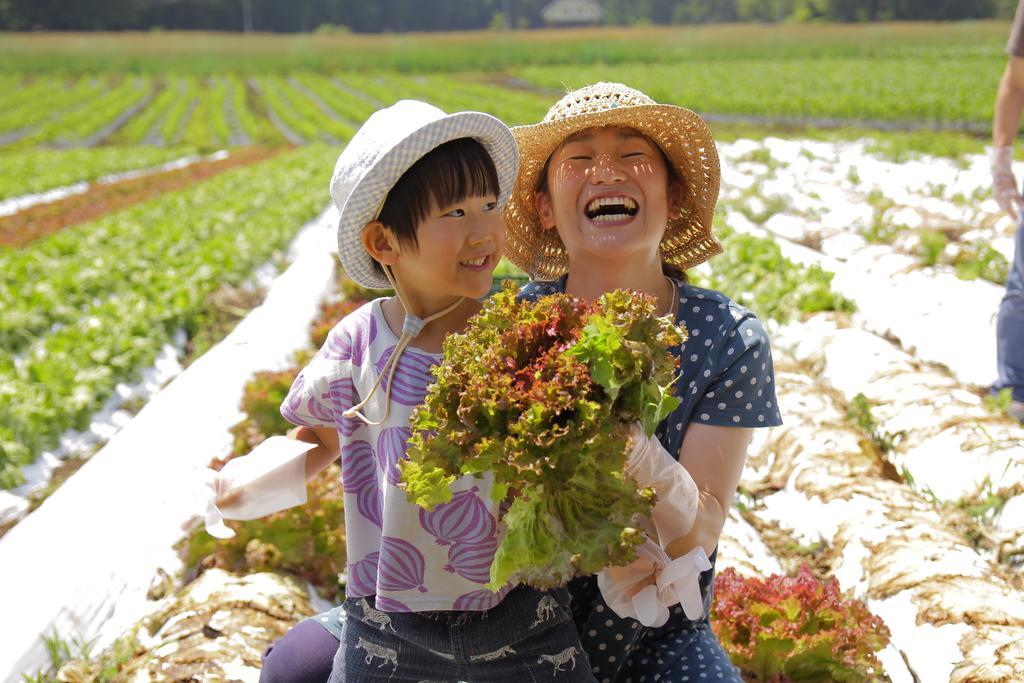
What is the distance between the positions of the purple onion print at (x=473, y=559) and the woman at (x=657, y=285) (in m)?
0.34

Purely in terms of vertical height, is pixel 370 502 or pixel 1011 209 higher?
pixel 370 502

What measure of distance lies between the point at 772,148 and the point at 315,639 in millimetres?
11650

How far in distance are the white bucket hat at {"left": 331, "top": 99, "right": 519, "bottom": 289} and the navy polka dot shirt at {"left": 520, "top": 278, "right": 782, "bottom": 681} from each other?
0.48 metres

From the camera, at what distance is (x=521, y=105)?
92.5 ft

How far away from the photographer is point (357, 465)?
5.86ft

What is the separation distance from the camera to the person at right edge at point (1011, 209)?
12.6 ft

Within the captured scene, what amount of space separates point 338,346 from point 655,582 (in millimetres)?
761

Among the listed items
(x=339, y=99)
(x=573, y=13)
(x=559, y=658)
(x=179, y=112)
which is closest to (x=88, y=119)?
(x=179, y=112)

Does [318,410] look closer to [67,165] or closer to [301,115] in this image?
[67,165]

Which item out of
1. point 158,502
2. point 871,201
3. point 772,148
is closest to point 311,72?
point 772,148

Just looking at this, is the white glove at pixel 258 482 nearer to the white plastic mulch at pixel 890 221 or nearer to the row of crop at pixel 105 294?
the row of crop at pixel 105 294

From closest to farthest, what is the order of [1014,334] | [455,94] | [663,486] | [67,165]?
1. [663,486]
2. [1014,334]
3. [67,165]
4. [455,94]

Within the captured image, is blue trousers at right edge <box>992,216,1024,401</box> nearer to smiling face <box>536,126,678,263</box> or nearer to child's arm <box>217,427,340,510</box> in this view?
Answer: smiling face <box>536,126,678,263</box>

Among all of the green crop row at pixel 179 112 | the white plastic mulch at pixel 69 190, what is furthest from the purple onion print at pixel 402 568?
the green crop row at pixel 179 112
